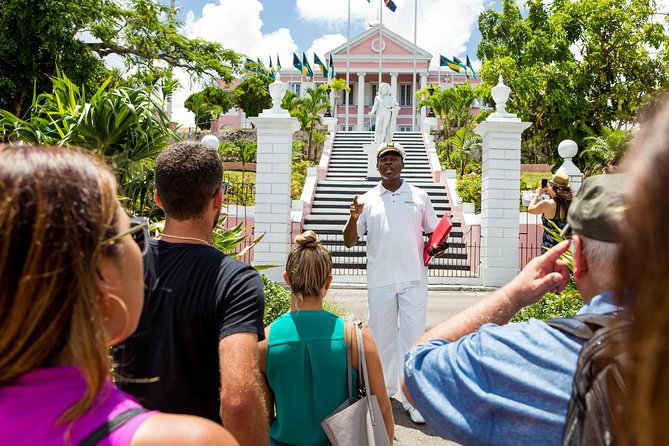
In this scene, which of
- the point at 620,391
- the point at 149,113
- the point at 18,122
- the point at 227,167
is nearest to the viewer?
the point at 620,391

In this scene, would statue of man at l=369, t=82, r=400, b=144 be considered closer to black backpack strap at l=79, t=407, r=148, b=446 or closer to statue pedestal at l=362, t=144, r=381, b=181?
statue pedestal at l=362, t=144, r=381, b=181

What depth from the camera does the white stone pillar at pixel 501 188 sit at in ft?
39.3

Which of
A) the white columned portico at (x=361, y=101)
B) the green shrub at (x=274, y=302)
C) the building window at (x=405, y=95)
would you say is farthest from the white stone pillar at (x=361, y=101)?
the green shrub at (x=274, y=302)

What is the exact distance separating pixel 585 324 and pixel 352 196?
16.8m

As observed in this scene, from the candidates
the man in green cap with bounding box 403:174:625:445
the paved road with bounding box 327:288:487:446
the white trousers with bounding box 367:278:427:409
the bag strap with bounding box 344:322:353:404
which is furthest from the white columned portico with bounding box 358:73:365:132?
the man in green cap with bounding box 403:174:625:445

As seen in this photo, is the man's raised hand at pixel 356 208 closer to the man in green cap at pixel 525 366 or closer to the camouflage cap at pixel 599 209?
the man in green cap at pixel 525 366

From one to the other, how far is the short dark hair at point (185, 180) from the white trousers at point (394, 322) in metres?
2.79

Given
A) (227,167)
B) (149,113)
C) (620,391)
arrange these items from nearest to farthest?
(620,391) → (149,113) → (227,167)

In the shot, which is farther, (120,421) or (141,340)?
(141,340)

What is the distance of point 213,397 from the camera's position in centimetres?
193

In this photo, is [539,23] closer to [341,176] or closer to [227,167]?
[341,176]

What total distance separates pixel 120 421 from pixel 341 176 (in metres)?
20.4

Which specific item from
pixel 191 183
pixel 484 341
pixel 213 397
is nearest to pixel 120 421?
pixel 484 341

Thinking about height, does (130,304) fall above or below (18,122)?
below
